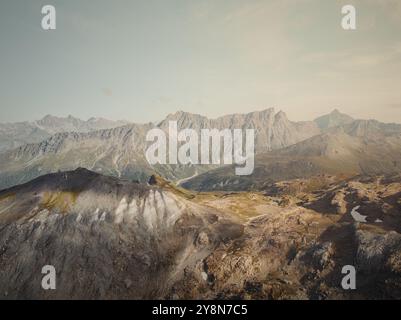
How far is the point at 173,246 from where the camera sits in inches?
5438

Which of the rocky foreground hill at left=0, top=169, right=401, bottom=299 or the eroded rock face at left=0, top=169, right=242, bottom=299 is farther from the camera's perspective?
the eroded rock face at left=0, top=169, right=242, bottom=299

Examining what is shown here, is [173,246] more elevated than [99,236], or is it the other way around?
[99,236]

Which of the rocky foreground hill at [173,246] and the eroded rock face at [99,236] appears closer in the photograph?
the rocky foreground hill at [173,246]

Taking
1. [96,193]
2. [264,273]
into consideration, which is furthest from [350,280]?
[96,193]

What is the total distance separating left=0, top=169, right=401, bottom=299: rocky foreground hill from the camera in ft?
384

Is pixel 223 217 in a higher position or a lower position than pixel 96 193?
lower

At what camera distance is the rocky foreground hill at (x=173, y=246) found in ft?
384

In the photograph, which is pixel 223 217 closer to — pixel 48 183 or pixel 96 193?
pixel 96 193

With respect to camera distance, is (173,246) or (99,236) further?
(173,246)

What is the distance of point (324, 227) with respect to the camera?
148 metres
